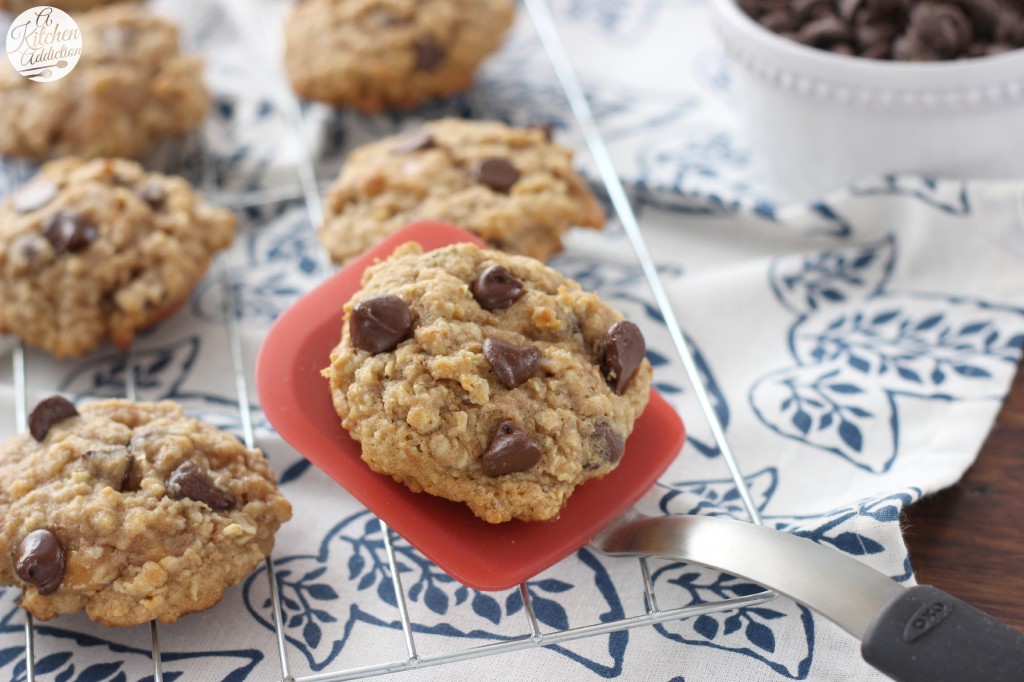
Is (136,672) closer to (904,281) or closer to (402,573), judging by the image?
(402,573)

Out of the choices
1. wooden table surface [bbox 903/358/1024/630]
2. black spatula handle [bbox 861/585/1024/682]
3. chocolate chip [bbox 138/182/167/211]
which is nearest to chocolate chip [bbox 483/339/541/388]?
black spatula handle [bbox 861/585/1024/682]

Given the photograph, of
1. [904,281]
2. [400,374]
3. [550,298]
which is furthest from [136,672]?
[904,281]

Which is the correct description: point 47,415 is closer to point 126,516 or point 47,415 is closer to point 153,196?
point 126,516

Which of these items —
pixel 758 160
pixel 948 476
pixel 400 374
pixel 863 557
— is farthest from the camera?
pixel 758 160

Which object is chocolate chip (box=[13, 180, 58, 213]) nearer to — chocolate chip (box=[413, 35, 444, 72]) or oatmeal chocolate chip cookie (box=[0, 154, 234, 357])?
oatmeal chocolate chip cookie (box=[0, 154, 234, 357])

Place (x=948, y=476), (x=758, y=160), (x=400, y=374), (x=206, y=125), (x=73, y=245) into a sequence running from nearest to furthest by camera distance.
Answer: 1. (x=400, y=374)
2. (x=948, y=476)
3. (x=73, y=245)
4. (x=758, y=160)
5. (x=206, y=125)

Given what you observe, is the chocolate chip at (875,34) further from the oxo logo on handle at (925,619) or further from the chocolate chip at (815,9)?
the oxo logo on handle at (925,619)
